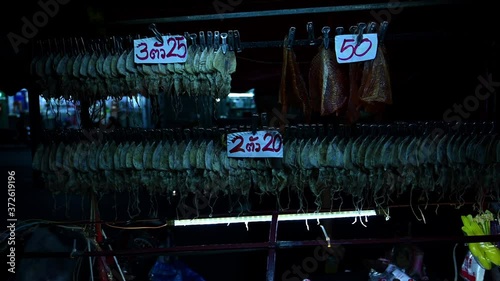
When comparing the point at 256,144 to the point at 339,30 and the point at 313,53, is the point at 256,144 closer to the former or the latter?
the point at 339,30

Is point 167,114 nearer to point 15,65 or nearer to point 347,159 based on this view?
point 15,65

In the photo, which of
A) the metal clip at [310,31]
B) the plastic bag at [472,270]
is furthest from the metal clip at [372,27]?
the plastic bag at [472,270]

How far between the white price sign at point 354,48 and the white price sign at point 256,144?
2.46 ft

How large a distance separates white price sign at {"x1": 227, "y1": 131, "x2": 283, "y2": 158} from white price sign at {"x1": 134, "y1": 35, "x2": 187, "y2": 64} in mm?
726

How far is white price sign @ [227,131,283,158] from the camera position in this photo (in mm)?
2963

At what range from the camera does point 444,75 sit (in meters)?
5.42

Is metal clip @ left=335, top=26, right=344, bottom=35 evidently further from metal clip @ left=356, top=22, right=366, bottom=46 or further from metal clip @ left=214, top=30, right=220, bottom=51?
metal clip @ left=214, top=30, right=220, bottom=51

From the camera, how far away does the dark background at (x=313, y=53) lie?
344cm

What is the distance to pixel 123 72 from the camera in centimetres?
299

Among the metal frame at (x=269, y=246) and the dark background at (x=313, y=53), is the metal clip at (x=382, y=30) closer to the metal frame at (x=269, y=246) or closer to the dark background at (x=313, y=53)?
the dark background at (x=313, y=53)

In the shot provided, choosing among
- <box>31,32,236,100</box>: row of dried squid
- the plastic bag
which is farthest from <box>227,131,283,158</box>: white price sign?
the plastic bag

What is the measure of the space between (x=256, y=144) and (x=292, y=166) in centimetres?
33

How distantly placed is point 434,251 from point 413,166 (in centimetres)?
303

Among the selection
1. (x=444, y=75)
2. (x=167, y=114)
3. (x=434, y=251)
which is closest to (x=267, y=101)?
(x=444, y=75)
